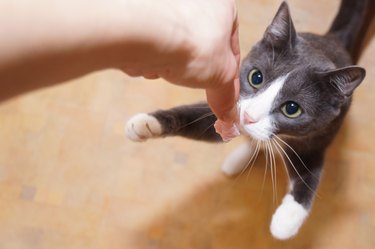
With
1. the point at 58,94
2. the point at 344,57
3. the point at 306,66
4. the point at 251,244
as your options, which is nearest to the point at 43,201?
the point at 58,94

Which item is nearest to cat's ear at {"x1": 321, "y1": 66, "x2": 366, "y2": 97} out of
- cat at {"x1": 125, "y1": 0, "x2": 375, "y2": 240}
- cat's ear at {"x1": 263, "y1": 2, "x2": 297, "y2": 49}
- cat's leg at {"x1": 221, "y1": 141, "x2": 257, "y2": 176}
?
cat at {"x1": 125, "y1": 0, "x2": 375, "y2": 240}

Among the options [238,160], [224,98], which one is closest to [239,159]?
[238,160]

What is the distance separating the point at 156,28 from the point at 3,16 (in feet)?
0.60

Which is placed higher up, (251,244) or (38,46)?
(38,46)

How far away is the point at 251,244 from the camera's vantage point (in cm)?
123

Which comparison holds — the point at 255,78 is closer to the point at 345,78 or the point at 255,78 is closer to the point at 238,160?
the point at 345,78

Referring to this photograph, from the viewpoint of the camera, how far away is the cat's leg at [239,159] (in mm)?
1268

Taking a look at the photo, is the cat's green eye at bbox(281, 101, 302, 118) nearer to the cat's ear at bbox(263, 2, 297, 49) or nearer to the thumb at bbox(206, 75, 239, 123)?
the cat's ear at bbox(263, 2, 297, 49)

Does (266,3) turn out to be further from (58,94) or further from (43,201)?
(43,201)

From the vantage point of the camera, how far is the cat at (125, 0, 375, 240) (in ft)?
3.08

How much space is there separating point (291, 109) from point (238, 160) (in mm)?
344

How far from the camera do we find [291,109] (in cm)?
96

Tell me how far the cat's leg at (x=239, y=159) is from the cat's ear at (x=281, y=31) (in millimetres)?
346

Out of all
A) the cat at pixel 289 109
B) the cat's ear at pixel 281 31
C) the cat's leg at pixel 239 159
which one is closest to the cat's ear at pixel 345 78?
the cat at pixel 289 109
